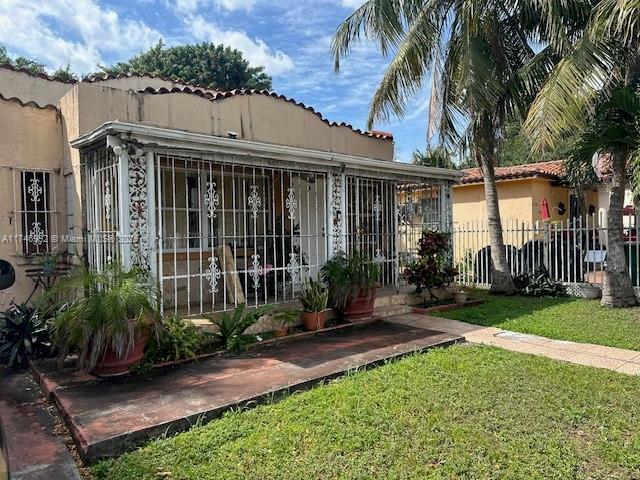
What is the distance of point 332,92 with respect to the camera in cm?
1616

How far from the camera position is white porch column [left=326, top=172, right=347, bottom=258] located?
8616 mm

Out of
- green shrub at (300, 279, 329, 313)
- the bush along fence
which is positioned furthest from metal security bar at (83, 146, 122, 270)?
the bush along fence

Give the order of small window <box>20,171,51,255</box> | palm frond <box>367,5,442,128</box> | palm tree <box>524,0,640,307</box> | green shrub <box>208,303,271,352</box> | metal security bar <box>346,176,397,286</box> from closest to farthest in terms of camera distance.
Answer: green shrub <box>208,303,271,352</box>
small window <box>20,171,51,255</box>
palm tree <box>524,0,640,307</box>
metal security bar <box>346,176,397,286</box>
palm frond <box>367,5,442,128</box>

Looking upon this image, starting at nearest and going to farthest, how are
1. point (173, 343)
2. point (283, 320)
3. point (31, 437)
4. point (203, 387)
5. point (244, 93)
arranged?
point (31, 437)
point (203, 387)
point (173, 343)
point (283, 320)
point (244, 93)

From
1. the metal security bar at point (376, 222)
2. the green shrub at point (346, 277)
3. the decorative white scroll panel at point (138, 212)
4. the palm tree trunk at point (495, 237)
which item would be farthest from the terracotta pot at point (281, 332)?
the palm tree trunk at point (495, 237)

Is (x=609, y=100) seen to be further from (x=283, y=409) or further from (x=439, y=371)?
(x=283, y=409)

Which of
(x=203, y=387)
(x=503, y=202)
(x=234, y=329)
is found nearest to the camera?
(x=203, y=387)

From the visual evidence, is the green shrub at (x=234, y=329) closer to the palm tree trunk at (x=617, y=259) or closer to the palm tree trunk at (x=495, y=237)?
the palm tree trunk at (x=495, y=237)

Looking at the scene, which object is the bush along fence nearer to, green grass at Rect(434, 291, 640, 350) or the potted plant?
green grass at Rect(434, 291, 640, 350)

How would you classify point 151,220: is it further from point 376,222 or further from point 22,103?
point 376,222

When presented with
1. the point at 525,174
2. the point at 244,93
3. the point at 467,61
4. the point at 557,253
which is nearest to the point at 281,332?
the point at 244,93

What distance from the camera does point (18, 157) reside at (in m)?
7.38

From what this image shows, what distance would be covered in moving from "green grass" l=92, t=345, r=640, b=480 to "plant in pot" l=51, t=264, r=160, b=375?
1.72 m

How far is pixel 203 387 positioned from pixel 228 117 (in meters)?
5.97
